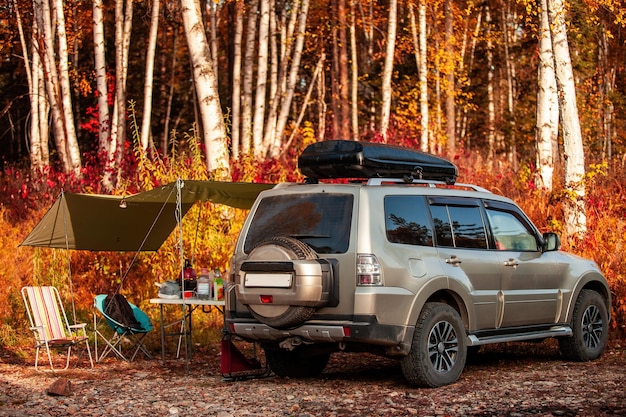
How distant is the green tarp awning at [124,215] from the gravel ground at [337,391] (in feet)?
6.14

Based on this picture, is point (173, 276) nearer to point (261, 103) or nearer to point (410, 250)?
point (410, 250)

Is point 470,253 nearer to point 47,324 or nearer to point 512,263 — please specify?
point 512,263

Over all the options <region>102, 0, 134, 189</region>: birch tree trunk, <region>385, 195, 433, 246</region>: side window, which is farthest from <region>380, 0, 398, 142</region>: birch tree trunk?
<region>385, 195, 433, 246</region>: side window

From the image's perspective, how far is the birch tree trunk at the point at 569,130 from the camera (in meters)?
14.8

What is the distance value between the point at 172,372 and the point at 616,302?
19.3 feet

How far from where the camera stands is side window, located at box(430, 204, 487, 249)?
9.65 metres

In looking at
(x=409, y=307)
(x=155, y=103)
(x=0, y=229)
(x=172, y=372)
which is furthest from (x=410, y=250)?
(x=155, y=103)

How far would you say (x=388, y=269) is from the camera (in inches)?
346

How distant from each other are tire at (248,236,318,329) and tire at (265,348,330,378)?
107cm

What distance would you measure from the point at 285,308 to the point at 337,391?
953 millimetres

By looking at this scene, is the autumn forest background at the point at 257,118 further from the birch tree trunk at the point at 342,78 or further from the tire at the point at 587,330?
the tire at the point at 587,330

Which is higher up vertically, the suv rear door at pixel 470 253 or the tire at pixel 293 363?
the suv rear door at pixel 470 253

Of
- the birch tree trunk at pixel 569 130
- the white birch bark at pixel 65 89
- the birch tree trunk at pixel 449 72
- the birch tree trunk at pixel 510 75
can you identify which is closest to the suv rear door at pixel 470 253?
the birch tree trunk at pixel 569 130

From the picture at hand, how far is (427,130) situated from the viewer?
2803cm
